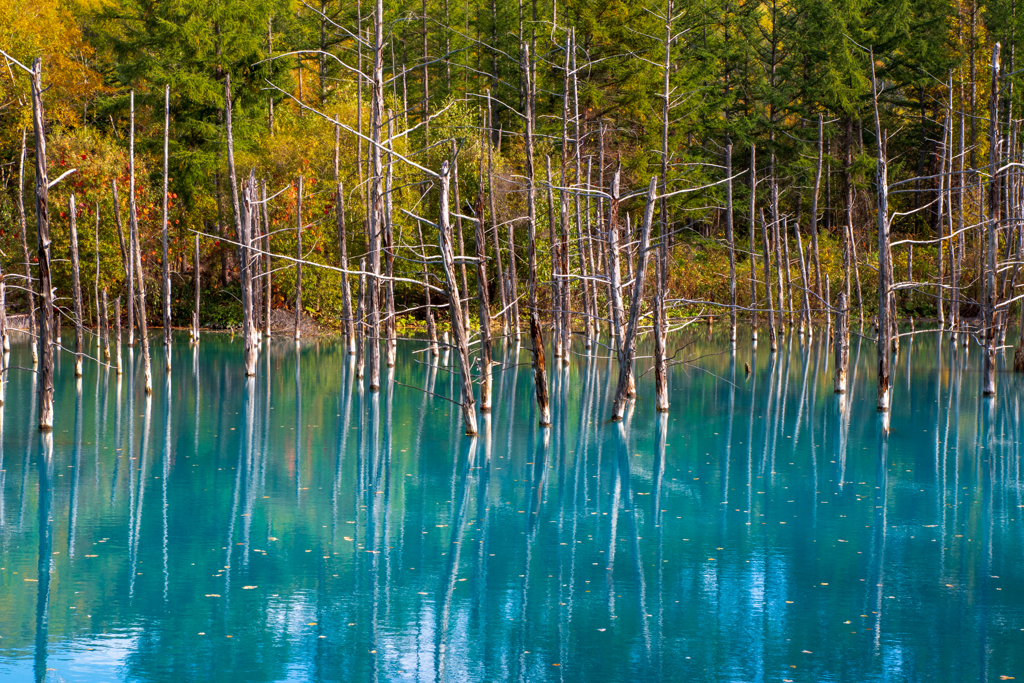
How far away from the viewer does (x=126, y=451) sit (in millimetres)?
13906

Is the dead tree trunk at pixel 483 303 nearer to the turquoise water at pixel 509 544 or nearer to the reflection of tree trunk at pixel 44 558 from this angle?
the turquoise water at pixel 509 544

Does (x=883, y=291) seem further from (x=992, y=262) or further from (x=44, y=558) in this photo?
(x=44, y=558)

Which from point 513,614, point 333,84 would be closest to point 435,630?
point 513,614

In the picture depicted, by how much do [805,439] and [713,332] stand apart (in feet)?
73.4

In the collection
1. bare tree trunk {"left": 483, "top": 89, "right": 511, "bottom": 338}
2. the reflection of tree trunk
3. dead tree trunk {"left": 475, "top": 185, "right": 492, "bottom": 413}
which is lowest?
the reflection of tree trunk

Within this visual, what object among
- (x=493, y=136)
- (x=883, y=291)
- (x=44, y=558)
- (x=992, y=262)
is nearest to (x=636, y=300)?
(x=883, y=291)

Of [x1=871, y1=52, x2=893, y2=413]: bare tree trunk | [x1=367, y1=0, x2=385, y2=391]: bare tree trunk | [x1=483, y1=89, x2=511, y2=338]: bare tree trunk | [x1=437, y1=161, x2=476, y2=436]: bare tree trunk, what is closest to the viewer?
[x1=437, y1=161, x2=476, y2=436]: bare tree trunk

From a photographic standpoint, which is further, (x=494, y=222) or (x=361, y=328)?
(x=361, y=328)

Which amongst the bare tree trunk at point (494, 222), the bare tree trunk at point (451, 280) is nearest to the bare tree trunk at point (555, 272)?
the bare tree trunk at point (494, 222)

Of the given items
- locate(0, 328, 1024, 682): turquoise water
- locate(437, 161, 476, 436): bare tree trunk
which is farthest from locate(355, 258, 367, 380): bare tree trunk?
locate(437, 161, 476, 436): bare tree trunk

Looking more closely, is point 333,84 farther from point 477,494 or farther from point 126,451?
point 477,494

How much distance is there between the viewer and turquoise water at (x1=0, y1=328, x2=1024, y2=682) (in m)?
6.81

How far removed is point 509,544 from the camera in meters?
9.53

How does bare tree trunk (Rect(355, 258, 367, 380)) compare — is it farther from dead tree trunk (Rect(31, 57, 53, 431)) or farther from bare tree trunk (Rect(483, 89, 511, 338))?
dead tree trunk (Rect(31, 57, 53, 431))
